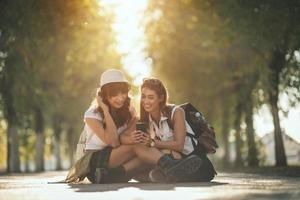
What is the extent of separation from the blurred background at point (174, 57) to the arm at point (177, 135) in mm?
735

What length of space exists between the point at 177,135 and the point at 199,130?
1.62ft

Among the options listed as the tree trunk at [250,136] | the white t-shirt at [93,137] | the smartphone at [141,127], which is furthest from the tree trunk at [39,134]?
the smartphone at [141,127]

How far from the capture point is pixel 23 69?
79.7 feet

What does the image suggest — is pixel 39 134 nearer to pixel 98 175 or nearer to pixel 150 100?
pixel 98 175

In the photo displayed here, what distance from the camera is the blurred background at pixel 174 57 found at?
19078mm

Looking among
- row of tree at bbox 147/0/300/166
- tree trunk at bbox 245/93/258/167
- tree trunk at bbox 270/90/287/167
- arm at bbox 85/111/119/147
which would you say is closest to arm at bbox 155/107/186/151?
arm at bbox 85/111/119/147

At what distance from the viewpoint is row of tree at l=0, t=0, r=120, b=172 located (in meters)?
19.2

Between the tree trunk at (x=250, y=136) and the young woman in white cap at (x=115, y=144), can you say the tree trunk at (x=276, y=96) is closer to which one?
the tree trunk at (x=250, y=136)

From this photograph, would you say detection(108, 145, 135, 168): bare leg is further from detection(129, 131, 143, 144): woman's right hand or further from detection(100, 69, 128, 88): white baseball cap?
detection(100, 69, 128, 88): white baseball cap

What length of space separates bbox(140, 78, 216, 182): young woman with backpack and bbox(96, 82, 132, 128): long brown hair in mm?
212

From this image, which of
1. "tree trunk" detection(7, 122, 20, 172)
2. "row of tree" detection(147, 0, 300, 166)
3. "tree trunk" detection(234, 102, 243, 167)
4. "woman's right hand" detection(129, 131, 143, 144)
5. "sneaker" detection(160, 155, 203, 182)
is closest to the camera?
"woman's right hand" detection(129, 131, 143, 144)

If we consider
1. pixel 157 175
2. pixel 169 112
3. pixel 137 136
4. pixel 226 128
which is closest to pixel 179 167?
pixel 157 175

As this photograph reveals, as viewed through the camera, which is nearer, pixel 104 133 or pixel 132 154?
pixel 104 133

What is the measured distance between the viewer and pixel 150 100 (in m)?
9.75
